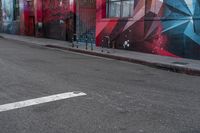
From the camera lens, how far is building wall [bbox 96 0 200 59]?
1535 cm

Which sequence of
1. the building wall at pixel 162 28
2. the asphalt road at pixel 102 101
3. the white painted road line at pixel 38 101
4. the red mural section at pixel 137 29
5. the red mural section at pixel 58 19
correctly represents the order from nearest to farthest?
the asphalt road at pixel 102 101 → the white painted road line at pixel 38 101 → the building wall at pixel 162 28 → the red mural section at pixel 137 29 → the red mural section at pixel 58 19

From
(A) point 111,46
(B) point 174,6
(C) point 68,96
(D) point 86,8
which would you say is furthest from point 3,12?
(C) point 68,96

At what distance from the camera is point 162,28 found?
16.7 metres

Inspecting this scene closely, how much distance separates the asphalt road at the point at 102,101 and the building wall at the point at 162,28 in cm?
383

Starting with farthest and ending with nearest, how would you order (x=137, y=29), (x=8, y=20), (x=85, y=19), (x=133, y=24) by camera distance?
1. (x=8, y=20)
2. (x=85, y=19)
3. (x=133, y=24)
4. (x=137, y=29)

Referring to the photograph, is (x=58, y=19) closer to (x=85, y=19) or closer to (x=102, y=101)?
(x=85, y=19)

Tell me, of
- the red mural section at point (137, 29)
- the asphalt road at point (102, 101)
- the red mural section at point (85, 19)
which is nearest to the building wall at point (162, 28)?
the red mural section at point (137, 29)

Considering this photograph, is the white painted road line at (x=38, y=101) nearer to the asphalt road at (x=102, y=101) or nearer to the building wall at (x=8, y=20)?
the asphalt road at (x=102, y=101)


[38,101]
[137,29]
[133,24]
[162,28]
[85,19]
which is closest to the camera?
[38,101]

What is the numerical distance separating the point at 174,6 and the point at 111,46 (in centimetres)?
536

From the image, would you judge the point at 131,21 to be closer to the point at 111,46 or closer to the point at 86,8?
the point at 111,46

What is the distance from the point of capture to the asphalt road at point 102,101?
19.2 feet

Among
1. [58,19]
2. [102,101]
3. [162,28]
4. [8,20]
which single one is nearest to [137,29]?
[162,28]

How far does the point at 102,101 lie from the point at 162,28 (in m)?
9.98
